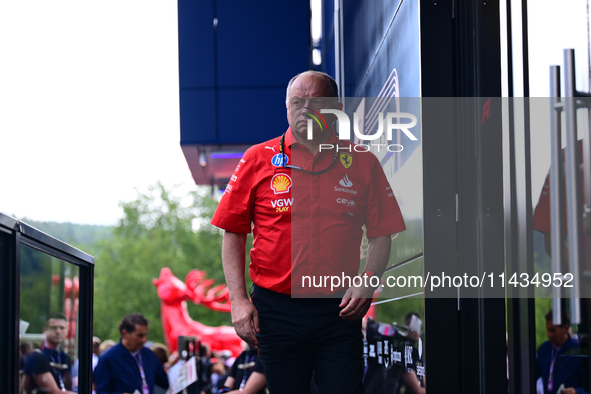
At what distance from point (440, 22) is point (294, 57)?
6861 millimetres

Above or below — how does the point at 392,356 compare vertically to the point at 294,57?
below

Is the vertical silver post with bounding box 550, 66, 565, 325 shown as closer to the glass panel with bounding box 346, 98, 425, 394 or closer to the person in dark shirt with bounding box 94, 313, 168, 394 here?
the glass panel with bounding box 346, 98, 425, 394

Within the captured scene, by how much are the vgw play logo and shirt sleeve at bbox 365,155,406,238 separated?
17 centimetres

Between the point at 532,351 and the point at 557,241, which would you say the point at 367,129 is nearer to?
the point at 532,351

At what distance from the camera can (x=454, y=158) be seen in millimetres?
3312

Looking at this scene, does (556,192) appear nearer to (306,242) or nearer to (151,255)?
(306,242)

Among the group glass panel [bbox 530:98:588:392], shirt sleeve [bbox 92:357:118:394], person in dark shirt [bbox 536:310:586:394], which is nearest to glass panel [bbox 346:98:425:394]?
glass panel [bbox 530:98:588:392]

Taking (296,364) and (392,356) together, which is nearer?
(296,364)

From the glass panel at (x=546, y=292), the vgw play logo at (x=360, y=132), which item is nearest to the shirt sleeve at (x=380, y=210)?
the vgw play logo at (x=360, y=132)

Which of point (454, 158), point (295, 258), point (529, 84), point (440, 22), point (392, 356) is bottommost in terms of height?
point (392, 356)

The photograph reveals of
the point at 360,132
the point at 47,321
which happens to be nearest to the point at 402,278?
the point at 360,132

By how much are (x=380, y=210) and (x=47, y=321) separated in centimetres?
170

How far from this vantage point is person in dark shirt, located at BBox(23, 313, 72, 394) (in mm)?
3143

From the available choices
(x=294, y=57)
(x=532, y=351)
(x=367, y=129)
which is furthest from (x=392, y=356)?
(x=294, y=57)
